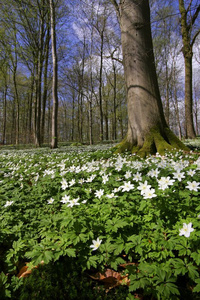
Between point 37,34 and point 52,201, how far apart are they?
60.8 ft

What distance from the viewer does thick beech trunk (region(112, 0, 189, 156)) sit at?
19.2 feet

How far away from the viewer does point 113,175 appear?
9.70ft

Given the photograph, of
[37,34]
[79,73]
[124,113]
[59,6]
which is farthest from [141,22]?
[124,113]

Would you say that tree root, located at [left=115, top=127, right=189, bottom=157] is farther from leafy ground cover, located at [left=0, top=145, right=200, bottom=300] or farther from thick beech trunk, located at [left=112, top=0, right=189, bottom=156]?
Result: leafy ground cover, located at [left=0, top=145, right=200, bottom=300]

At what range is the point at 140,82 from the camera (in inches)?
236

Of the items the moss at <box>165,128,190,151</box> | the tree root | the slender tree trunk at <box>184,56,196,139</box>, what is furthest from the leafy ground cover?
the slender tree trunk at <box>184,56,196,139</box>

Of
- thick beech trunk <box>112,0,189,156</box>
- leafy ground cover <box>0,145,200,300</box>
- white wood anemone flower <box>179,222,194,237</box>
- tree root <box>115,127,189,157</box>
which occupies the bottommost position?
leafy ground cover <box>0,145,200,300</box>

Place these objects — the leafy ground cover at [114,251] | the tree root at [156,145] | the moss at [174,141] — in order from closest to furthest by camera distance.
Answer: the leafy ground cover at [114,251], the tree root at [156,145], the moss at [174,141]

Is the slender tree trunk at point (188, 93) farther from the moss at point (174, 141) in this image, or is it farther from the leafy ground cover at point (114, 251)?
the leafy ground cover at point (114, 251)

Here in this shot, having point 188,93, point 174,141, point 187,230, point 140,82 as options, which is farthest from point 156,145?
point 188,93

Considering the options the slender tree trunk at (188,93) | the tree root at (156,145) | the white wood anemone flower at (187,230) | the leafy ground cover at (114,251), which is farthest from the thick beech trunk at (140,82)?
the slender tree trunk at (188,93)

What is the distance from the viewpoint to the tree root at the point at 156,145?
17.5ft

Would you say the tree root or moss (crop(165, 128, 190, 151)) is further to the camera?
moss (crop(165, 128, 190, 151))

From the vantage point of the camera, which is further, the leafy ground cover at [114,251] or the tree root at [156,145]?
the tree root at [156,145]
